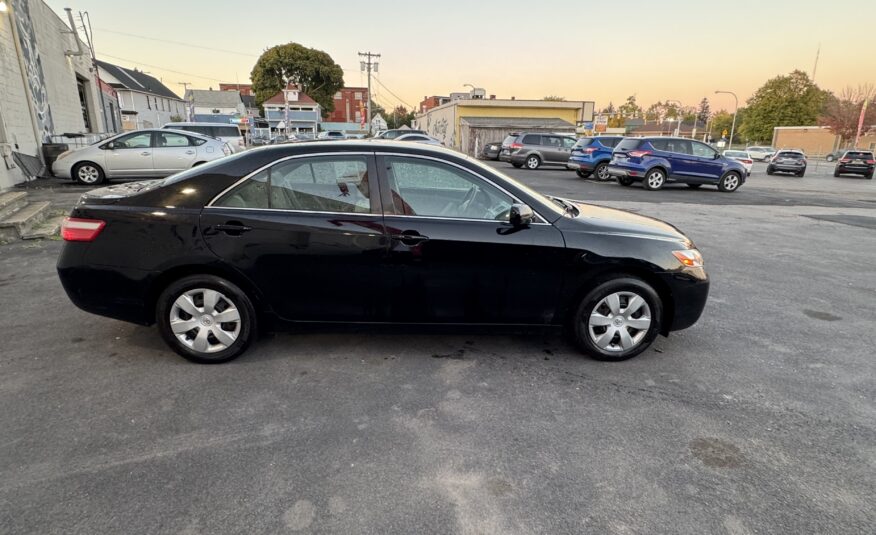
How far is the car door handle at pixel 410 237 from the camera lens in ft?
11.1

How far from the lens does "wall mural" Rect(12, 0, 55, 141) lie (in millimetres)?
12352

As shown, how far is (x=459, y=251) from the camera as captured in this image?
3.43 m

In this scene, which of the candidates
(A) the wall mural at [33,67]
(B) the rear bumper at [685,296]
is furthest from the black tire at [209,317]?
A: (A) the wall mural at [33,67]

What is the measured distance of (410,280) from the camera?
136 inches

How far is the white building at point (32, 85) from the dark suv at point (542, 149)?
726 inches

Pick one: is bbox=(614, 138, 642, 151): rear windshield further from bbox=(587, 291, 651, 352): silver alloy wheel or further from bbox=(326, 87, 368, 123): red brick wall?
bbox=(326, 87, 368, 123): red brick wall

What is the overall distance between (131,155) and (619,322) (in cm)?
1382

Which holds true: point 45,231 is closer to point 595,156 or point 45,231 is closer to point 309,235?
point 309,235

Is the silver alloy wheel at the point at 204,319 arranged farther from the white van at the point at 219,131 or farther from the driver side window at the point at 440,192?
the white van at the point at 219,131

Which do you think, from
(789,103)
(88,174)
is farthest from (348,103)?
(88,174)

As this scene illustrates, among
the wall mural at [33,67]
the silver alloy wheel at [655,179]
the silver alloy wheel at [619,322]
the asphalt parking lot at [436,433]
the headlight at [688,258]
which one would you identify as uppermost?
the wall mural at [33,67]

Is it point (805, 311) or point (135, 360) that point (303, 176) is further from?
point (805, 311)

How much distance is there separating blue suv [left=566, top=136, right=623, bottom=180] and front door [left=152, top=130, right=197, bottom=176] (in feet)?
45.9

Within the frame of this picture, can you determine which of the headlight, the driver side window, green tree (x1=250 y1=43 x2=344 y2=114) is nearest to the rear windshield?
the headlight
